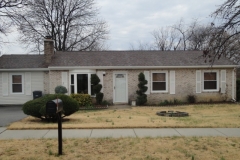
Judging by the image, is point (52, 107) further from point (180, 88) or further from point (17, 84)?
point (17, 84)

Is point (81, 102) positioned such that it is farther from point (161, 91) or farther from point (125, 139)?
point (125, 139)

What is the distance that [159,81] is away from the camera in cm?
2080

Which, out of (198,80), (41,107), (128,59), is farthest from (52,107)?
(198,80)

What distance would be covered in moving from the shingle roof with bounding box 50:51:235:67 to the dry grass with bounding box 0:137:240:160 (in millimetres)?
13112

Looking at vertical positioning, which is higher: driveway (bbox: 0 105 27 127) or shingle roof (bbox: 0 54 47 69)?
shingle roof (bbox: 0 54 47 69)

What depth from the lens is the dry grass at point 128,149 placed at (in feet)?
20.5

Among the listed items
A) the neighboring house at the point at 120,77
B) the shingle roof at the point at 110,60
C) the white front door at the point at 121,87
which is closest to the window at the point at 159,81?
the neighboring house at the point at 120,77

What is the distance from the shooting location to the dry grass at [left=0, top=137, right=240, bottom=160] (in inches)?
246

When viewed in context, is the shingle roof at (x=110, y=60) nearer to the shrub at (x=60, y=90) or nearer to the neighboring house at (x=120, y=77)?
the neighboring house at (x=120, y=77)

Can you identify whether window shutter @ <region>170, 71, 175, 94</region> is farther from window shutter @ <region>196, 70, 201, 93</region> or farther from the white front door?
the white front door

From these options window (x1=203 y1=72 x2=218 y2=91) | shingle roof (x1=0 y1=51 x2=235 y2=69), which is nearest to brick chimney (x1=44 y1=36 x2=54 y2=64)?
shingle roof (x1=0 y1=51 x2=235 y2=69)

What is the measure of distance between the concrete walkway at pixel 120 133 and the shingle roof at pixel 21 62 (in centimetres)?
1216

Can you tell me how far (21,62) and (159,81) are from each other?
1110 cm

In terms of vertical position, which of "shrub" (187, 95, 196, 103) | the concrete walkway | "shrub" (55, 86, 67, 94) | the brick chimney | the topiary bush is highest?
the brick chimney
